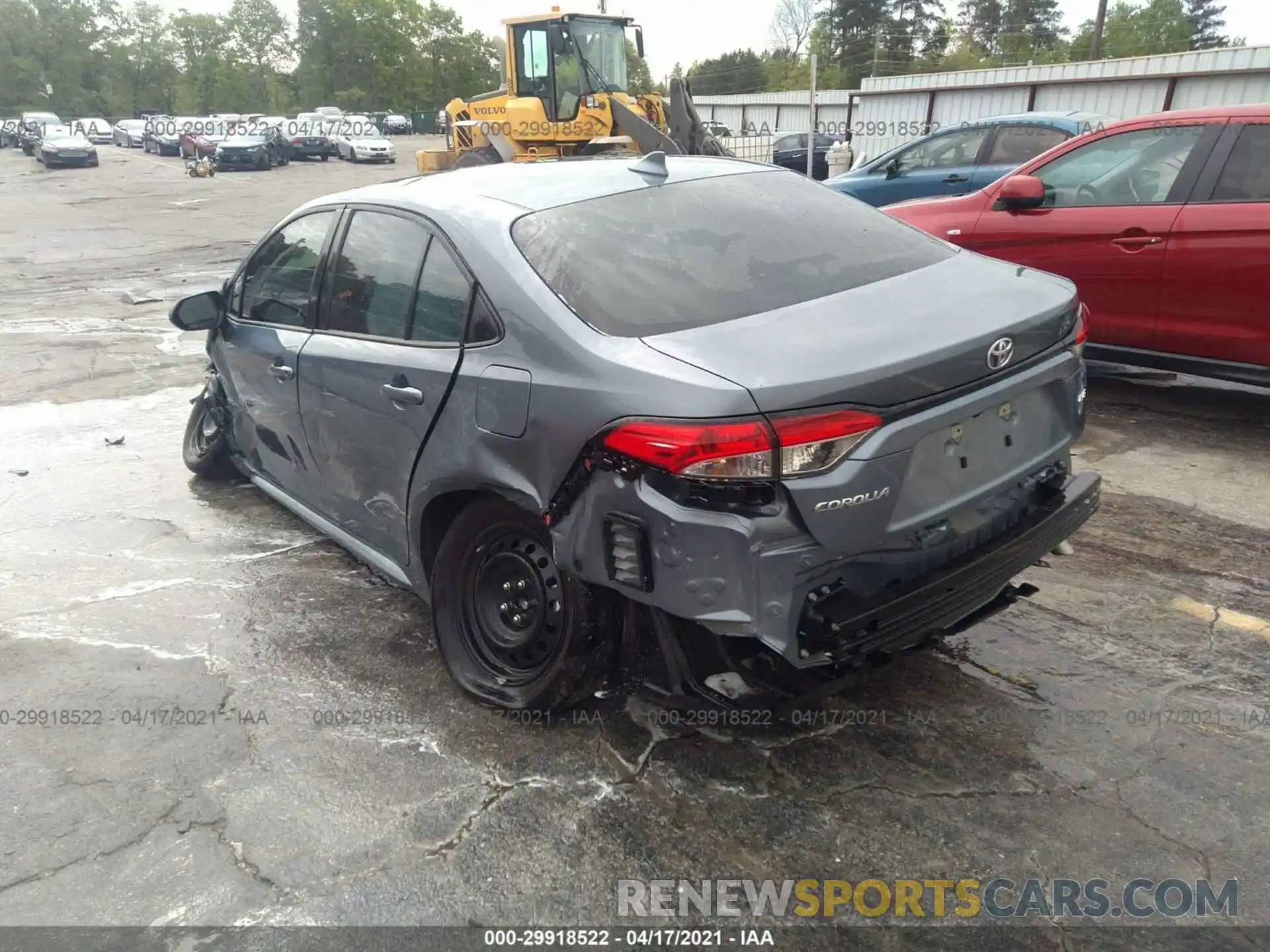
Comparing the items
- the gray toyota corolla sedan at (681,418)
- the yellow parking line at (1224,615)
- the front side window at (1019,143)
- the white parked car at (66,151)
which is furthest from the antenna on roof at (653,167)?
the white parked car at (66,151)

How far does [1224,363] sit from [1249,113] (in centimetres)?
133

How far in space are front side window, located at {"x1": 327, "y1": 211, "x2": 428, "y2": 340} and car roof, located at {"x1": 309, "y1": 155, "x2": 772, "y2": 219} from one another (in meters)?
0.10

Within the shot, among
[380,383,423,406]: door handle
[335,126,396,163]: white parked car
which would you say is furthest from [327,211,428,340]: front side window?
[335,126,396,163]: white parked car

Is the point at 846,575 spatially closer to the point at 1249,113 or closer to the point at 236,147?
the point at 1249,113

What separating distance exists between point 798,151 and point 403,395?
2248 centimetres

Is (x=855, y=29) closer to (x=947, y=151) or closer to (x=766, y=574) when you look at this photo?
(x=947, y=151)

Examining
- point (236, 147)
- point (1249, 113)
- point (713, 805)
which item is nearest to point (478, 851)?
point (713, 805)

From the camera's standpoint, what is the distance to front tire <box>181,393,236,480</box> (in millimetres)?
5246

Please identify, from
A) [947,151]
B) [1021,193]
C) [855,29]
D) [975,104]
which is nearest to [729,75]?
[855,29]

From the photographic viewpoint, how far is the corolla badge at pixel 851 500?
229cm

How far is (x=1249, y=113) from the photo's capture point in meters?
5.11

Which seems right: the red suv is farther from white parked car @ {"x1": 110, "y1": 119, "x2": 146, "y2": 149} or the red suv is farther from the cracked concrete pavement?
white parked car @ {"x1": 110, "y1": 119, "x2": 146, "y2": 149}

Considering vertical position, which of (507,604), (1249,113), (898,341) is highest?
(1249,113)

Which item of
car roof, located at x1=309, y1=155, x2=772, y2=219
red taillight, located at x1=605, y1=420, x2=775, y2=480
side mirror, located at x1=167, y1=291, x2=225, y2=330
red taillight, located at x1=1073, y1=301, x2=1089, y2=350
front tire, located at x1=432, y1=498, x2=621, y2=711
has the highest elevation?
car roof, located at x1=309, y1=155, x2=772, y2=219
